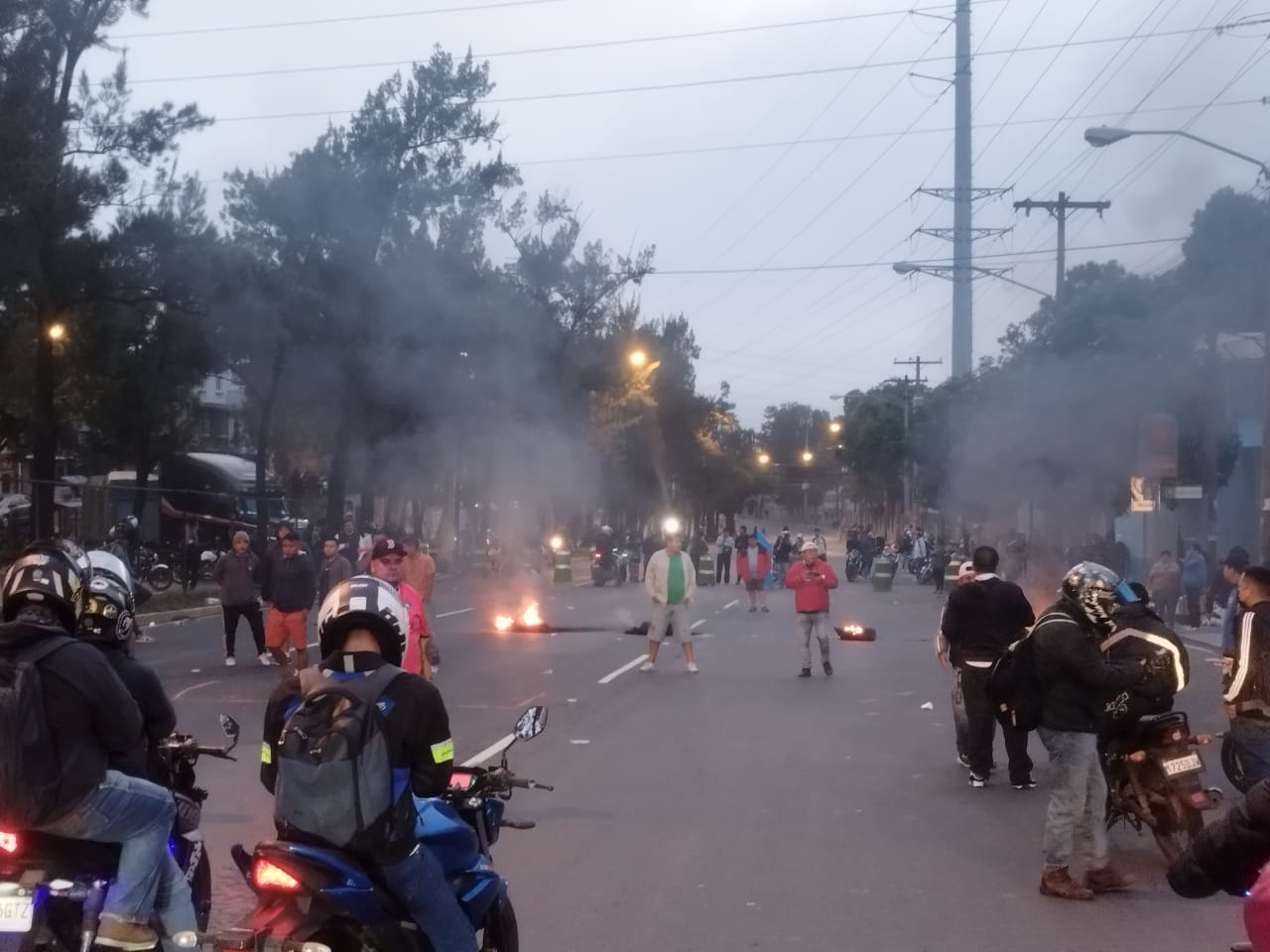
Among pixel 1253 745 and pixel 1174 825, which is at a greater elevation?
pixel 1253 745

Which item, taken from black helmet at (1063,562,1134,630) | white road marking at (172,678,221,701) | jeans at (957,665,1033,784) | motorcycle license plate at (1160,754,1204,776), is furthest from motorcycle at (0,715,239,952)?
white road marking at (172,678,221,701)

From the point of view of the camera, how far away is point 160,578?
→ 32.4 metres

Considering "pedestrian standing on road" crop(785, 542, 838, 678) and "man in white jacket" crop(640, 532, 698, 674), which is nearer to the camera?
"pedestrian standing on road" crop(785, 542, 838, 678)

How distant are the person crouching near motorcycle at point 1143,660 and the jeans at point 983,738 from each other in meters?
2.43

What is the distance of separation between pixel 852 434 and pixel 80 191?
54.2 m

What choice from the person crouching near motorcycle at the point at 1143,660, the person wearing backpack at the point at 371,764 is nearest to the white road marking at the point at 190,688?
the person crouching near motorcycle at the point at 1143,660

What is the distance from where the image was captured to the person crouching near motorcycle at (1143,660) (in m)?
7.12

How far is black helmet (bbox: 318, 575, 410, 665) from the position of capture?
→ 4.25 metres

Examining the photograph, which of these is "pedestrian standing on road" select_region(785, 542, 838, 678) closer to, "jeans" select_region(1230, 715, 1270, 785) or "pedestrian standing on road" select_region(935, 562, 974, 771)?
"pedestrian standing on road" select_region(935, 562, 974, 771)

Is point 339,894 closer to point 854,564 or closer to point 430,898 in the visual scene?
point 430,898

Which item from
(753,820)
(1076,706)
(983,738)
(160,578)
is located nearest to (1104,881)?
(1076,706)

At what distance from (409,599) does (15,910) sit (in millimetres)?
5684

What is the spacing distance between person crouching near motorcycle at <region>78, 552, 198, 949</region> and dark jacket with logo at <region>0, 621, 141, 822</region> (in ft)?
0.69

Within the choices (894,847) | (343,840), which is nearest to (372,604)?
(343,840)
